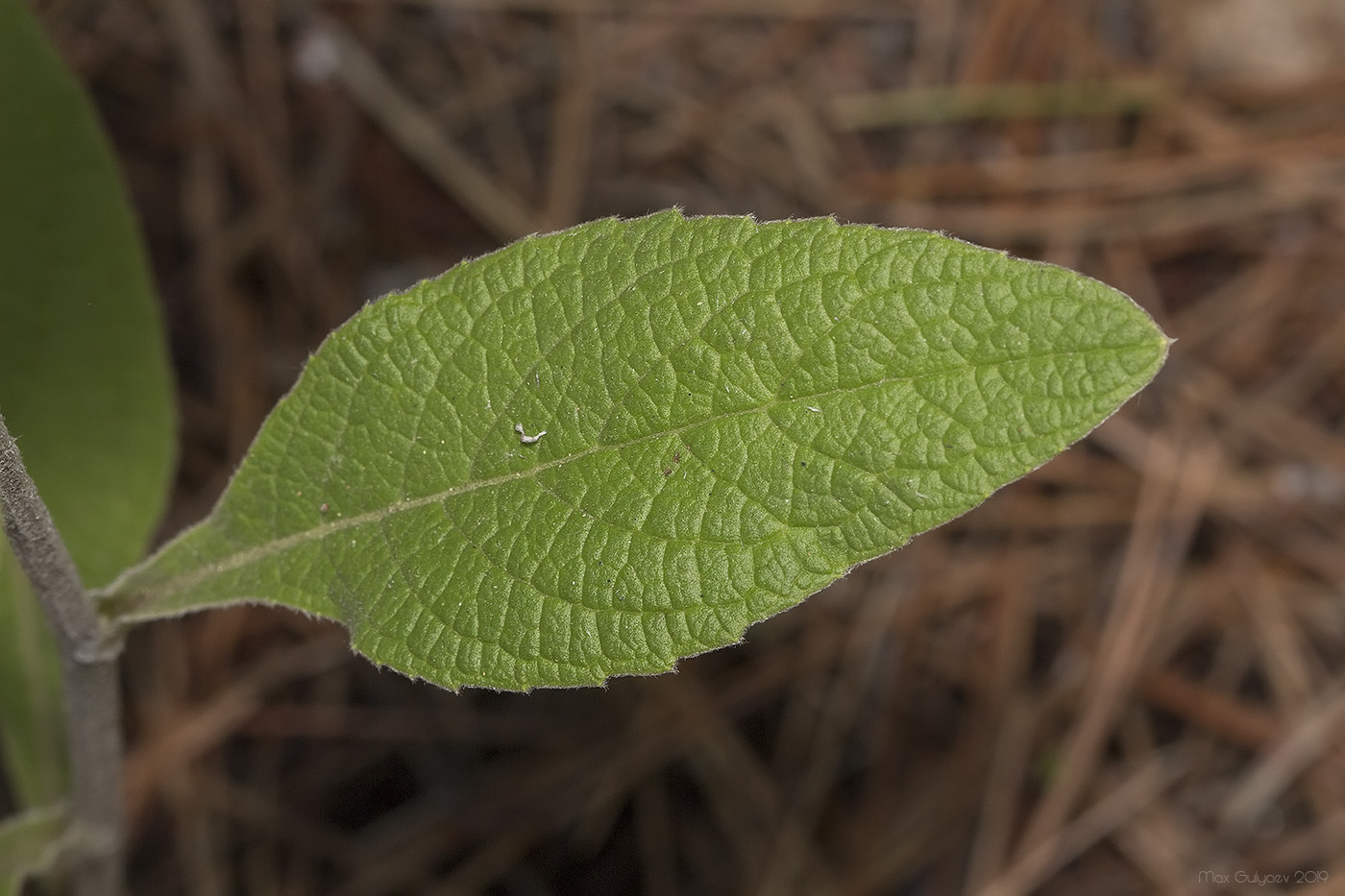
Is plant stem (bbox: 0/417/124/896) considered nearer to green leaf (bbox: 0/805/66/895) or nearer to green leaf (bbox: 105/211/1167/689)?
green leaf (bbox: 0/805/66/895)

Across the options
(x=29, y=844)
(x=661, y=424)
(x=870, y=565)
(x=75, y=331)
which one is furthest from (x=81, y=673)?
(x=870, y=565)

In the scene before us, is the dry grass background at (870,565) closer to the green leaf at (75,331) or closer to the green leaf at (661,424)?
the green leaf at (75,331)

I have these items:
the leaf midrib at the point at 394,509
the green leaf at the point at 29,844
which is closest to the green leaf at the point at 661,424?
the leaf midrib at the point at 394,509

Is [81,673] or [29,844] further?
[29,844]

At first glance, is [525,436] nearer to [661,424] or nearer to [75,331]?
[661,424]

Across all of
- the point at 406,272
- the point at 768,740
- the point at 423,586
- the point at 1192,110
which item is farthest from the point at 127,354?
the point at 1192,110

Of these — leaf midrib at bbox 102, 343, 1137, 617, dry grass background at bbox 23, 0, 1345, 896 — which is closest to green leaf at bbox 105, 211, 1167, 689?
leaf midrib at bbox 102, 343, 1137, 617

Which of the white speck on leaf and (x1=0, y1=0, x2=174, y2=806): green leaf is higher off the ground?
(x1=0, y1=0, x2=174, y2=806): green leaf
